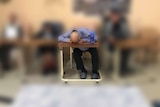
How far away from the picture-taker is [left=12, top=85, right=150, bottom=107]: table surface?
2701 millimetres

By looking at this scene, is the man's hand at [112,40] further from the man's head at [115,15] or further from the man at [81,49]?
the man at [81,49]

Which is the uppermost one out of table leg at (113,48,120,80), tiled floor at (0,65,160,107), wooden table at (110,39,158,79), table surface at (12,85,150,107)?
wooden table at (110,39,158,79)

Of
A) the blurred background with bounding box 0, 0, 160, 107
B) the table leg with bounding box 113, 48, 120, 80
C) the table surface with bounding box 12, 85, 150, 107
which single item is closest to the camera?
the blurred background with bounding box 0, 0, 160, 107

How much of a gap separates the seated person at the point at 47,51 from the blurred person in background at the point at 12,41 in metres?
0.11

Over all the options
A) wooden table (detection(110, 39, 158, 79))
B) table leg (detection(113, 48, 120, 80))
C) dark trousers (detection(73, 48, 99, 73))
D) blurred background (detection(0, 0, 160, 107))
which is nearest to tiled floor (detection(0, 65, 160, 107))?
table leg (detection(113, 48, 120, 80))

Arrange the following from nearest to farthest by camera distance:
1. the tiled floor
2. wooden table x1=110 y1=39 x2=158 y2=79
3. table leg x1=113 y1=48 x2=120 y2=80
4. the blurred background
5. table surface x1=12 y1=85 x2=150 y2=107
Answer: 1. wooden table x1=110 y1=39 x2=158 y2=79
2. the blurred background
3. table leg x1=113 y1=48 x2=120 y2=80
4. the tiled floor
5. table surface x1=12 y1=85 x2=150 y2=107

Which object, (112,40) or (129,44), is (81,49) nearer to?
(129,44)

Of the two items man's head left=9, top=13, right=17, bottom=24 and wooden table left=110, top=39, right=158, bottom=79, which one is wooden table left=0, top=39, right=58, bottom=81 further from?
wooden table left=110, top=39, right=158, bottom=79

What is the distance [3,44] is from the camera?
1773mm

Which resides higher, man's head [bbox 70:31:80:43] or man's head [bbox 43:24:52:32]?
man's head [bbox 43:24:52:32]

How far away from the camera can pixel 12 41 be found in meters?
1.69

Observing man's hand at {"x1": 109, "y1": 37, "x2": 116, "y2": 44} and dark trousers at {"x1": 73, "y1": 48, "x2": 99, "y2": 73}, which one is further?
man's hand at {"x1": 109, "y1": 37, "x2": 116, "y2": 44}

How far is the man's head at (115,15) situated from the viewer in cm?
164

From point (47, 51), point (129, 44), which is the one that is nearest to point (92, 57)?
point (129, 44)
